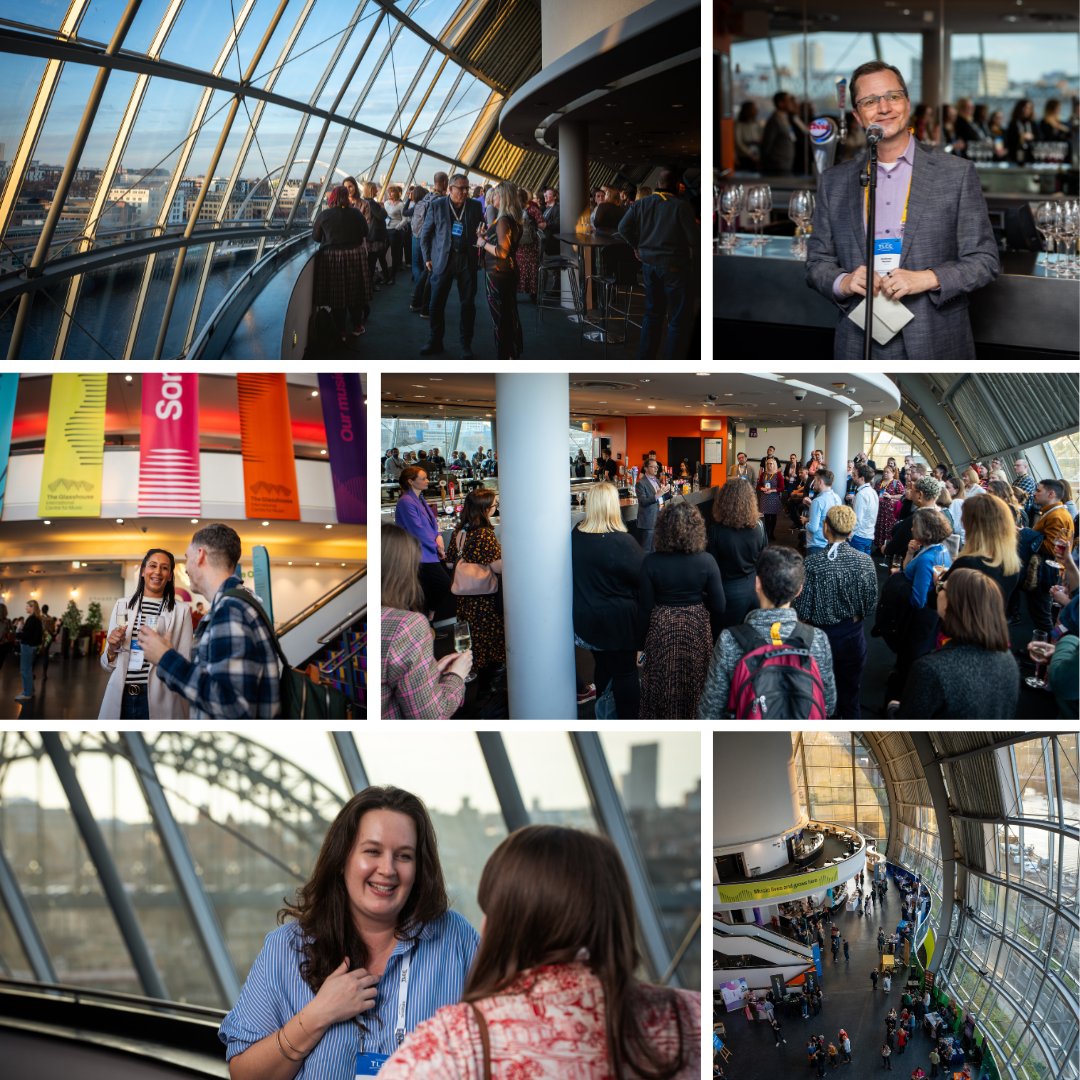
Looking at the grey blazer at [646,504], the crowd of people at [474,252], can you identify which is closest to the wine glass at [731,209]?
the crowd of people at [474,252]

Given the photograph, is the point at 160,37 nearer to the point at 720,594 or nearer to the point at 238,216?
the point at 238,216

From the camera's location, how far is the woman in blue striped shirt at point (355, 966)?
3174 mm

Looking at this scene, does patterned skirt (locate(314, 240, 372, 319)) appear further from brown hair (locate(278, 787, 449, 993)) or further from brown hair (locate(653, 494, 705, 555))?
brown hair (locate(278, 787, 449, 993))

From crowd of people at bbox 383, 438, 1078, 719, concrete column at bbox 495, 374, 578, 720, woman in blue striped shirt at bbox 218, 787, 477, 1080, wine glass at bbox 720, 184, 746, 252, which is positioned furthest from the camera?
wine glass at bbox 720, 184, 746, 252

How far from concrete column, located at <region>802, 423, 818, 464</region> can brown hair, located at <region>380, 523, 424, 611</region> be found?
1224 mm

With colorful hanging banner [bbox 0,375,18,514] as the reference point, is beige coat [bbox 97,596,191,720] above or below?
below

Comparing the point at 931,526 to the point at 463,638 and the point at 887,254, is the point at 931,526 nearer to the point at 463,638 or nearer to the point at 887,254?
the point at 887,254

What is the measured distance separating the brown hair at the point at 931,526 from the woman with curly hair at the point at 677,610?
61 cm

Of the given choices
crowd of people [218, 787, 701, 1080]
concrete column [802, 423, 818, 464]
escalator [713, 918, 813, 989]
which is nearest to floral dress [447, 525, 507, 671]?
crowd of people [218, 787, 701, 1080]

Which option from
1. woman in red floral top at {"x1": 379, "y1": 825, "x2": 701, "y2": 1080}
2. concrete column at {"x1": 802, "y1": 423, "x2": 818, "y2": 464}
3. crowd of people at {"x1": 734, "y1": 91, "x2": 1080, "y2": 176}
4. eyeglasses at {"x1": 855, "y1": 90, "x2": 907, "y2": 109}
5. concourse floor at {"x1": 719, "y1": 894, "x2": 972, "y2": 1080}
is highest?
crowd of people at {"x1": 734, "y1": 91, "x2": 1080, "y2": 176}

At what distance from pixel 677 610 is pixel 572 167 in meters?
1.41

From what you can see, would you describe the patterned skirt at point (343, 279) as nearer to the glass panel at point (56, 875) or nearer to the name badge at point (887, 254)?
the name badge at point (887, 254)

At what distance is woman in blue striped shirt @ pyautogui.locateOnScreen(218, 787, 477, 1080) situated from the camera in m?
3.17

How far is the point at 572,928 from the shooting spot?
239 cm
